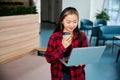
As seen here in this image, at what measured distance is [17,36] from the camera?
3.94 m

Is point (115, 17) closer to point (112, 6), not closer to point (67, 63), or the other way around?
point (112, 6)

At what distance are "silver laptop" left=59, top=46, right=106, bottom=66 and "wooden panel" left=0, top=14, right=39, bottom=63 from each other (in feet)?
7.28

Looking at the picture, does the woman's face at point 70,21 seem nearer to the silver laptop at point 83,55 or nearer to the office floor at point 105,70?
the silver laptop at point 83,55

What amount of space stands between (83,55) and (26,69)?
216 cm

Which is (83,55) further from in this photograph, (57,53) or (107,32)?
(107,32)

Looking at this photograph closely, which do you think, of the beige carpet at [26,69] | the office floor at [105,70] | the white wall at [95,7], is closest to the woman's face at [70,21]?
the beige carpet at [26,69]

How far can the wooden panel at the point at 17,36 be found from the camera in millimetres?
3594

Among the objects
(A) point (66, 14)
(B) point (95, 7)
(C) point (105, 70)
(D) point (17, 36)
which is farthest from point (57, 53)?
(B) point (95, 7)

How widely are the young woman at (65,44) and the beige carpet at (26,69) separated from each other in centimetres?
162

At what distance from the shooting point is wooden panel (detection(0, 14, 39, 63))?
3594 mm

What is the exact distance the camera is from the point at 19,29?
3.96 m

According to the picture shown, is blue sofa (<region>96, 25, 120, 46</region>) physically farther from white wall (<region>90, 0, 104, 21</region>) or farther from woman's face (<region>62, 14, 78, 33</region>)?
woman's face (<region>62, 14, 78, 33</region>)

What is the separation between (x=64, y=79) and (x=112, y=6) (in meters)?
8.91

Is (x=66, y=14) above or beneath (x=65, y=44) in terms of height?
above
